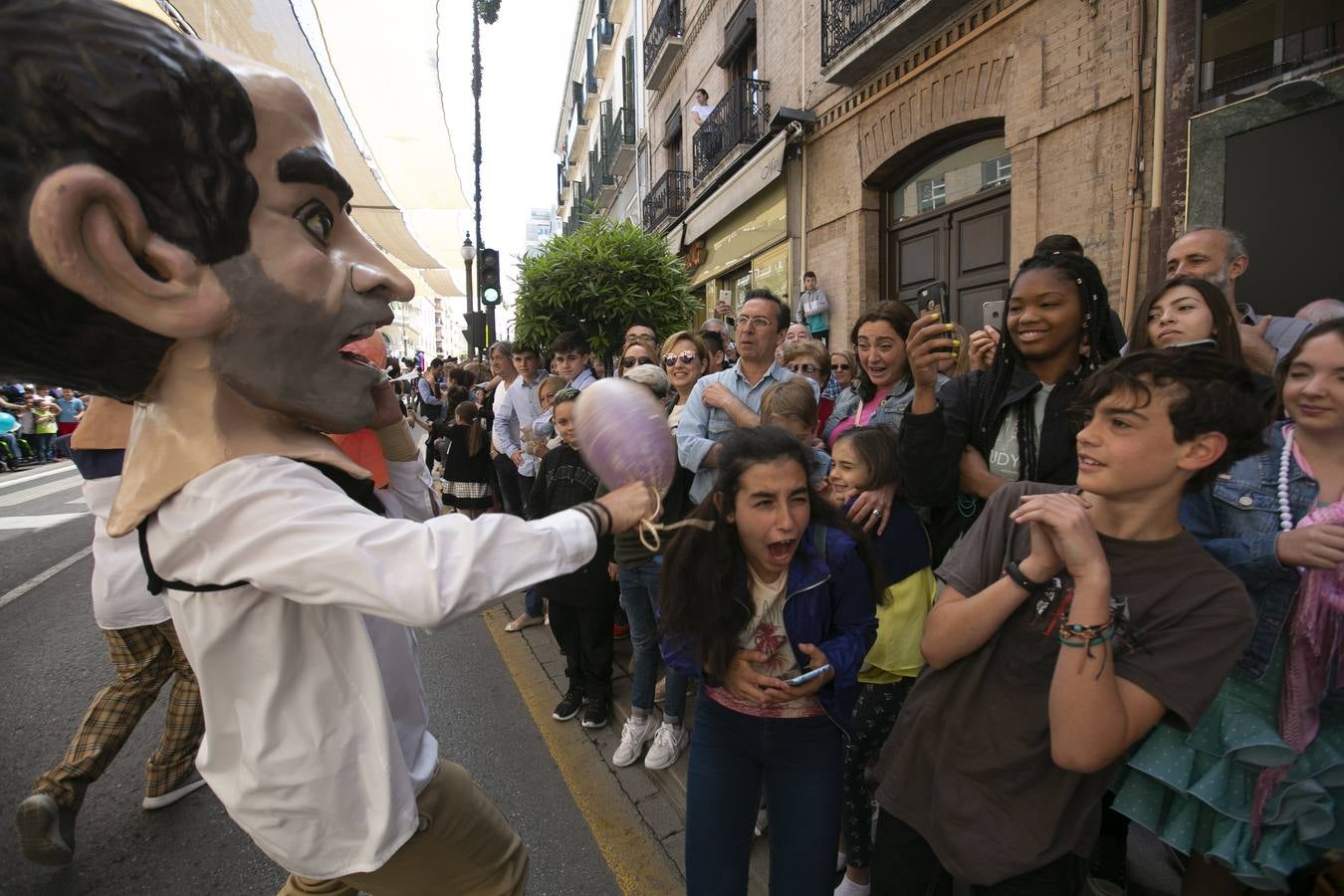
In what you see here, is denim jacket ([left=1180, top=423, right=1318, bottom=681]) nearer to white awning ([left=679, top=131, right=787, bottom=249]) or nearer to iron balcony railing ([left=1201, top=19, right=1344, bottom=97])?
iron balcony railing ([left=1201, top=19, right=1344, bottom=97])

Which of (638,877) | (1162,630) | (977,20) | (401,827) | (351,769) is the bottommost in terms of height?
(638,877)

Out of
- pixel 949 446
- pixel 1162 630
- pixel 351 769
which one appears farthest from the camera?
pixel 949 446

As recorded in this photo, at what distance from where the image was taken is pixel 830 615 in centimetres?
196

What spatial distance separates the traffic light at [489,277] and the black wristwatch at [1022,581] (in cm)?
1135

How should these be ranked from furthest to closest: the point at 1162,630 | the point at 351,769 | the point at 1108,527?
the point at 1108,527 < the point at 1162,630 < the point at 351,769

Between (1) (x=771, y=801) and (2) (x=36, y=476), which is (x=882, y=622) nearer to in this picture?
(1) (x=771, y=801)

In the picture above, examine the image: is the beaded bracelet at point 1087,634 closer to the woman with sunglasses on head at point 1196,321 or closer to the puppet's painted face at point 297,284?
the woman with sunglasses on head at point 1196,321

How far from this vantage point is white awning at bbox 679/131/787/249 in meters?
9.93

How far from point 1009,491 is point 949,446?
561mm

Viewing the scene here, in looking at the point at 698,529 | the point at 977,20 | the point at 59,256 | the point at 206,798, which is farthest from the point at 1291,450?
the point at 977,20

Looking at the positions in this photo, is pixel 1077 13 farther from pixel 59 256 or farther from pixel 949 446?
pixel 59 256

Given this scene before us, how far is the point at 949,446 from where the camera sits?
2.29m

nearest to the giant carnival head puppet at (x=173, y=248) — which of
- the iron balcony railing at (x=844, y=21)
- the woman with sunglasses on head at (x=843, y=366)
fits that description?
the woman with sunglasses on head at (x=843, y=366)

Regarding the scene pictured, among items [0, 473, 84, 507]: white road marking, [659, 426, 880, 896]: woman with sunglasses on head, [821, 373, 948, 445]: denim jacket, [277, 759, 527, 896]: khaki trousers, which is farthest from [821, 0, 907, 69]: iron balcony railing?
[0, 473, 84, 507]: white road marking
